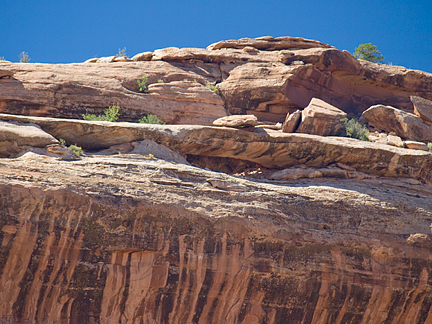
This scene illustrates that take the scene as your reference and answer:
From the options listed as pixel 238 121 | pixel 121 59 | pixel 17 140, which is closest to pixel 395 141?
pixel 238 121

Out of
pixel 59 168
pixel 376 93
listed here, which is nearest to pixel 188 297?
pixel 59 168

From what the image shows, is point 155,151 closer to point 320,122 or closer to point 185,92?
point 185,92

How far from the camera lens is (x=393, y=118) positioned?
19.7 metres

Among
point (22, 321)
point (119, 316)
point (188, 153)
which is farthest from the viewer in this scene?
point (188, 153)

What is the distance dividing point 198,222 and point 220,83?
11.1 metres

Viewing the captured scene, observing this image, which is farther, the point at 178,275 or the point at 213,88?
the point at 213,88

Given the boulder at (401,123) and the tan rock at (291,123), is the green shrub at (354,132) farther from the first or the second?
the tan rock at (291,123)

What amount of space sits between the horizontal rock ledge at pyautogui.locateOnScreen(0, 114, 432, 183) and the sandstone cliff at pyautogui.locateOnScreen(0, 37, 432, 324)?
2.1 inches

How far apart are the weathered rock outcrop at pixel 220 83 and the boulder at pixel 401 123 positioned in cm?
263

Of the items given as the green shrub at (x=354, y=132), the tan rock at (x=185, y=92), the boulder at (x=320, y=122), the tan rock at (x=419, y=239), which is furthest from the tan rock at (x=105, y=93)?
the tan rock at (x=419, y=239)

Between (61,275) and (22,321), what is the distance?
1.46m

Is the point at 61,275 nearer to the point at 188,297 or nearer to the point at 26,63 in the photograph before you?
the point at 188,297

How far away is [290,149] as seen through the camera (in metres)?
16.7

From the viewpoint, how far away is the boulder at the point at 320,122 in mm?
18078
